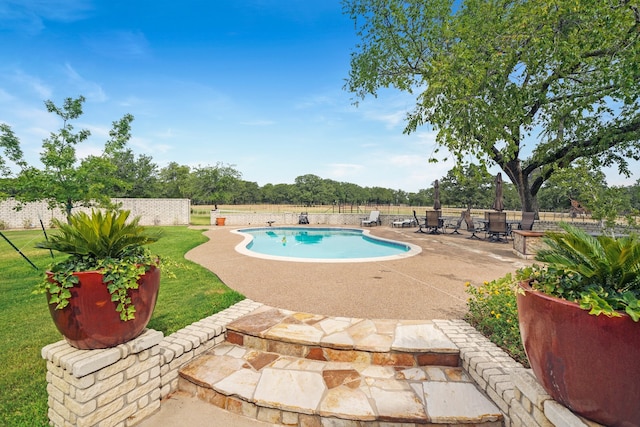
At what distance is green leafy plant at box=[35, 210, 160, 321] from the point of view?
2.08m

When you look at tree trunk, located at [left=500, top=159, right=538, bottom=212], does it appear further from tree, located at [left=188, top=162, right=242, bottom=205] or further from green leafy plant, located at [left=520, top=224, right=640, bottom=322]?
tree, located at [left=188, top=162, right=242, bottom=205]

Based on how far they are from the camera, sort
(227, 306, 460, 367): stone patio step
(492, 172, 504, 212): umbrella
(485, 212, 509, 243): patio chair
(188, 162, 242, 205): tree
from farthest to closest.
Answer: (188, 162, 242, 205): tree → (492, 172, 504, 212): umbrella → (485, 212, 509, 243): patio chair → (227, 306, 460, 367): stone patio step

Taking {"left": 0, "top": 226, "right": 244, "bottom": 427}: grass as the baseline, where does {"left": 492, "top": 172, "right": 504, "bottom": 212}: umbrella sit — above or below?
above

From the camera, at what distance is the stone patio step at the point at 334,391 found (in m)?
2.23

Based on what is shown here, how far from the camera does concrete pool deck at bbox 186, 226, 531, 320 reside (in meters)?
4.16

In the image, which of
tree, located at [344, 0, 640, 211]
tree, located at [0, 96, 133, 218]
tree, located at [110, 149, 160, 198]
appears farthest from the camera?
tree, located at [110, 149, 160, 198]

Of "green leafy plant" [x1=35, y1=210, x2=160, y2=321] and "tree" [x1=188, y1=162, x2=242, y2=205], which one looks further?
"tree" [x1=188, y1=162, x2=242, y2=205]

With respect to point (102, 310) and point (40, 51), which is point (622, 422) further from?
point (40, 51)

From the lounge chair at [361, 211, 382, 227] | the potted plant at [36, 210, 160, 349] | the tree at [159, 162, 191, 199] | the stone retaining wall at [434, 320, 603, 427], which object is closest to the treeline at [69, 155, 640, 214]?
the tree at [159, 162, 191, 199]

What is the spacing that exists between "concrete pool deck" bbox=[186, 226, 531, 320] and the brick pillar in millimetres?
1979

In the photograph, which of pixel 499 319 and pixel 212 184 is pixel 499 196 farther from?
pixel 212 184

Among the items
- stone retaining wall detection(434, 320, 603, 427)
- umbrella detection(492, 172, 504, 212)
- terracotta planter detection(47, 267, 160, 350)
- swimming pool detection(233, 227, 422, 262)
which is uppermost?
umbrella detection(492, 172, 504, 212)

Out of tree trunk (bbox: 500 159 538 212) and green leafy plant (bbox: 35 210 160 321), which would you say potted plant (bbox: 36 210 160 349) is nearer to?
green leafy plant (bbox: 35 210 160 321)

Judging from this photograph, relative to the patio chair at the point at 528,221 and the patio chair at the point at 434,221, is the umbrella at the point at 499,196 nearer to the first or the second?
the patio chair at the point at 528,221
